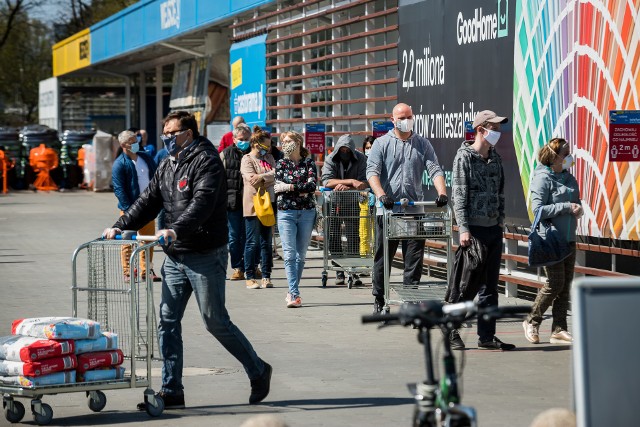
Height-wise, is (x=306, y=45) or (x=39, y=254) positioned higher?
(x=306, y=45)

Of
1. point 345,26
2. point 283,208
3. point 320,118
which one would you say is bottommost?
point 283,208

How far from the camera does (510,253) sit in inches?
549

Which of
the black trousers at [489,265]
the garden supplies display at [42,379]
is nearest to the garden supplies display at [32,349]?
the garden supplies display at [42,379]

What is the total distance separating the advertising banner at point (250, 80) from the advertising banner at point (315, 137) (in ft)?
16.0

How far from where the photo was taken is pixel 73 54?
166 feet

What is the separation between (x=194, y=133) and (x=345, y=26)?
39.6 ft

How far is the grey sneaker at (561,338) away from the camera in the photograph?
34.8 feet

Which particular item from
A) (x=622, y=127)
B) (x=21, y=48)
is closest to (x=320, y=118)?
(x=622, y=127)

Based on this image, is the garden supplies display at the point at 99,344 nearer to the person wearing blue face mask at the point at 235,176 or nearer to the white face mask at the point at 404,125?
the white face mask at the point at 404,125

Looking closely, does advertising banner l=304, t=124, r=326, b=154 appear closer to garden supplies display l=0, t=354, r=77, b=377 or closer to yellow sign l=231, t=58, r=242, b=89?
yellow sign l=231, t=58, r=242, b=89

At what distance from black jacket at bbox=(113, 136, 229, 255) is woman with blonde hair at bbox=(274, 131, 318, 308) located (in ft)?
15.9

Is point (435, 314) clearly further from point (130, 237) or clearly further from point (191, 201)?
point (130, 237)

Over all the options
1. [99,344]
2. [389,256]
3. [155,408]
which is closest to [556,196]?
[389,256]

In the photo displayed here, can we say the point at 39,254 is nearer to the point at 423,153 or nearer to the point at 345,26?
the point at 345,26
